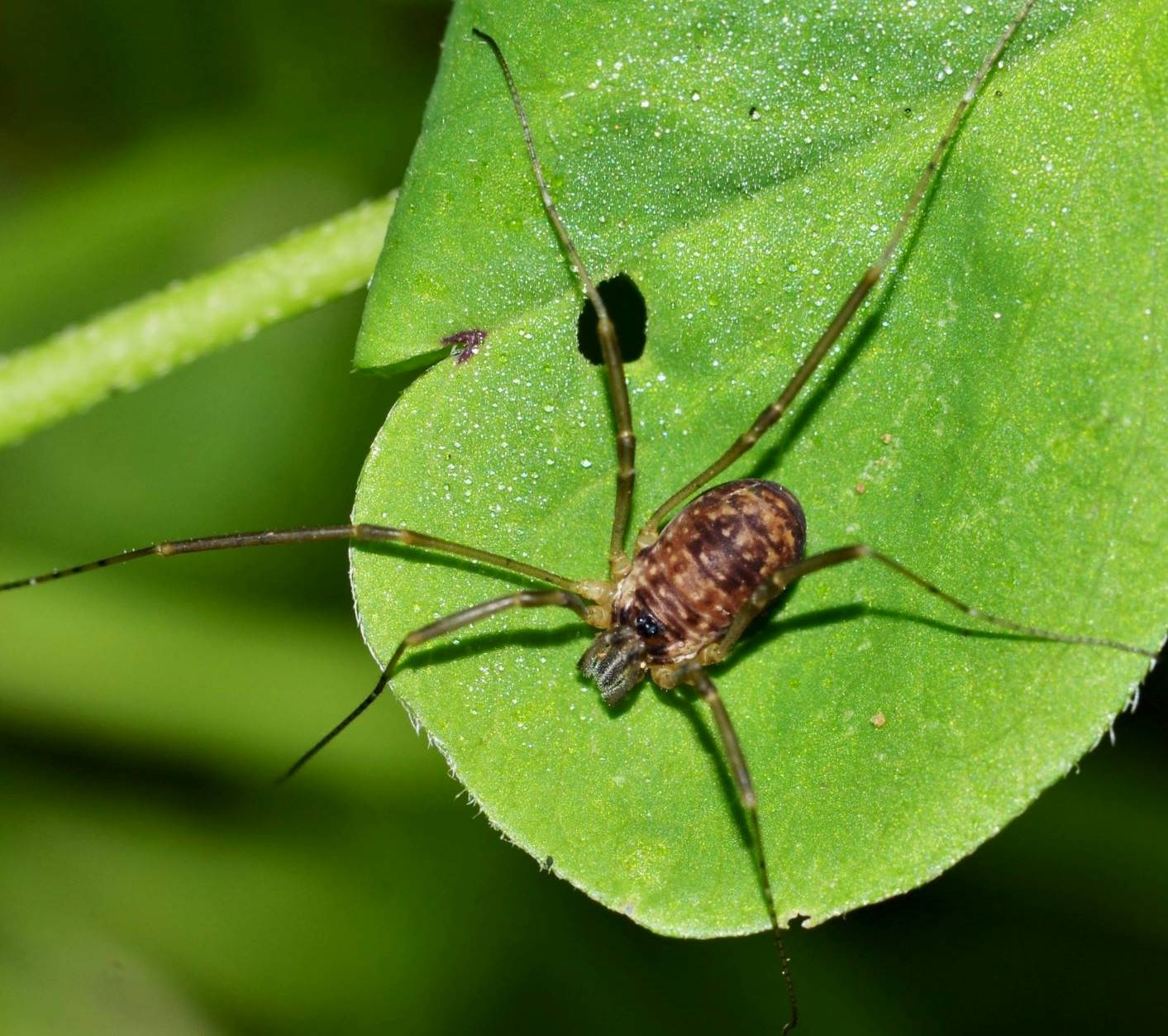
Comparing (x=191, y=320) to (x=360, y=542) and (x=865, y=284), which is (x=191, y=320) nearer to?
(x=360, y=542)

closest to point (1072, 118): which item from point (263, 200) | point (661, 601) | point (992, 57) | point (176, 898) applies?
point (992, 57)

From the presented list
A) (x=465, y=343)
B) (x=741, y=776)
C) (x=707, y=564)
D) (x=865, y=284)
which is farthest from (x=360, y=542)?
(x=865, y=284)

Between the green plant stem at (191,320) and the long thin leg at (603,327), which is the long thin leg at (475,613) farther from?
the green plant stem at (191,320)

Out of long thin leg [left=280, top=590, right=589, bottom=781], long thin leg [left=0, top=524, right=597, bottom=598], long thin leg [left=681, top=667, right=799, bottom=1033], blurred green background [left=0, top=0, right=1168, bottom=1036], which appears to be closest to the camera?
long thin leg [left=681, top=667, right=799, bottom=1033]

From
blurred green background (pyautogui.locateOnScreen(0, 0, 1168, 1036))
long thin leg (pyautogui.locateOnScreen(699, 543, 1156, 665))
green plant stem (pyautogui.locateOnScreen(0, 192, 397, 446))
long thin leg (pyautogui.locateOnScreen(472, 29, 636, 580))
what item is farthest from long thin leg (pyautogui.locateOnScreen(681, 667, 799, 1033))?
blurred green background (pyautogui.locateOnScreen(0, 0, 1168, 1036))

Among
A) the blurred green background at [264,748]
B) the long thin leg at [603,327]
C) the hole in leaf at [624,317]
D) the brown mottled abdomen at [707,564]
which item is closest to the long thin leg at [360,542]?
the brown mottled abdomen at [707,564]

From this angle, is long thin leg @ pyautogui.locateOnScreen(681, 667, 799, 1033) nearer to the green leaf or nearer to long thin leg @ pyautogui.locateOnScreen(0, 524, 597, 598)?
the green leaf
